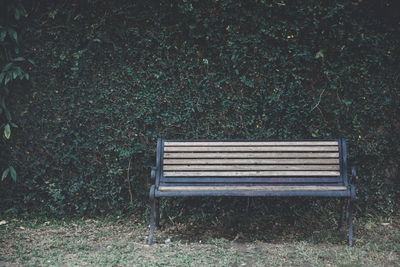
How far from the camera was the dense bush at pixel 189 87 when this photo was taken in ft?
14.5

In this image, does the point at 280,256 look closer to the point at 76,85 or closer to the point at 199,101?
the point at 199,101

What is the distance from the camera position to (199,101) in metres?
4.57

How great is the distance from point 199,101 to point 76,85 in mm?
1467

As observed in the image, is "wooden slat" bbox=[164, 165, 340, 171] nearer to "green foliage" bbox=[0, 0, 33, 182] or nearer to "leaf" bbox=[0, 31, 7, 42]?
"green foliage" bbox=[0, 0, 33, 182]

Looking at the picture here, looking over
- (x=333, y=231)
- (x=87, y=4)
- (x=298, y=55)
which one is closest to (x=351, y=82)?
(x=298, y=55)

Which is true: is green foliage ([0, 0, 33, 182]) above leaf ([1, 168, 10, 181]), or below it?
above

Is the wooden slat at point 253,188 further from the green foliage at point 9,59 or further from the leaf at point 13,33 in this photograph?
the leaf at point 13,33

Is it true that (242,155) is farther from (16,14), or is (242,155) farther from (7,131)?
(16,14)

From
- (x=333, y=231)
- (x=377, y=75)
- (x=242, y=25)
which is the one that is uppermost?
(x=242, y=25)

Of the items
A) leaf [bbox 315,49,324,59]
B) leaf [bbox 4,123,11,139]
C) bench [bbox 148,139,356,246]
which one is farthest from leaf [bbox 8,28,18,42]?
leaf [bbox 315,49,324,59]

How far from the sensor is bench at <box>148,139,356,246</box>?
161 inches

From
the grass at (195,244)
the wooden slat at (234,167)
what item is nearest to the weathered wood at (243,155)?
the wooden slat at (234,167)

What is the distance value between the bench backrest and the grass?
0.60 metres

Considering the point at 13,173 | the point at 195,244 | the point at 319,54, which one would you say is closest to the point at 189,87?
the point at 319,54
